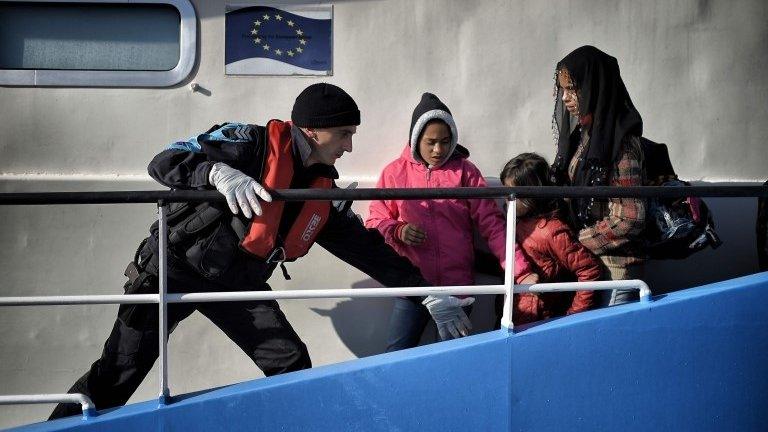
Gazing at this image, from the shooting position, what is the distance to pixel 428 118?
3189mm

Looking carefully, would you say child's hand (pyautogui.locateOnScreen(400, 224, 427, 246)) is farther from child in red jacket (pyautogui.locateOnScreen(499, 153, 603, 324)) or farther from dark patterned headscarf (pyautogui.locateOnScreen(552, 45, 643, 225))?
dark patterned headscarf (pyautogui.locateOnScreen(552, 45, 643, 225))

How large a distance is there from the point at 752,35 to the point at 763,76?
0.19 m

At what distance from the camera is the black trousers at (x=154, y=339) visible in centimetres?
282

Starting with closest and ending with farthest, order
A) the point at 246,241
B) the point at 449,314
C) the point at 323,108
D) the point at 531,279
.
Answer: the point at 246,241
the point at 323,108
the point at 449,314
the point at 531,279

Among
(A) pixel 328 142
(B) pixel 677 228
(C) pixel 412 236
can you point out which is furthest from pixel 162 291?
(B) pixel 677 228

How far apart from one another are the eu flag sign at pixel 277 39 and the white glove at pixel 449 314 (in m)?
1.21

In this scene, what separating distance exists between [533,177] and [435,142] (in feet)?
1.36

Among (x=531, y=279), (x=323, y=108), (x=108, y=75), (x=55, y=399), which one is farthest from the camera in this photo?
(x=108, y=75)

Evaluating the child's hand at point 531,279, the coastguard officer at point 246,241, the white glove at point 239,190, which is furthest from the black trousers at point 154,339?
the child's hand at point 531,279

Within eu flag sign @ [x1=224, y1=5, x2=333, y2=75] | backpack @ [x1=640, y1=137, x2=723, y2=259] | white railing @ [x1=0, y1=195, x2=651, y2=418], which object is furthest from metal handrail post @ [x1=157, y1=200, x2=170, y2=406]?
backpack @ [x1=640, y1=137, x2=723, y2=259]

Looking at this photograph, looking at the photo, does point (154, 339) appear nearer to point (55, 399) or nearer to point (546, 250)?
point (55, 399)

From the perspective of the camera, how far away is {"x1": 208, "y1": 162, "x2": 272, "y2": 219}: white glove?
251 centimetres

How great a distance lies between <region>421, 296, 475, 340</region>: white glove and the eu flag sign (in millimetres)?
1207

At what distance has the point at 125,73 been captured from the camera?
348 centimetres
